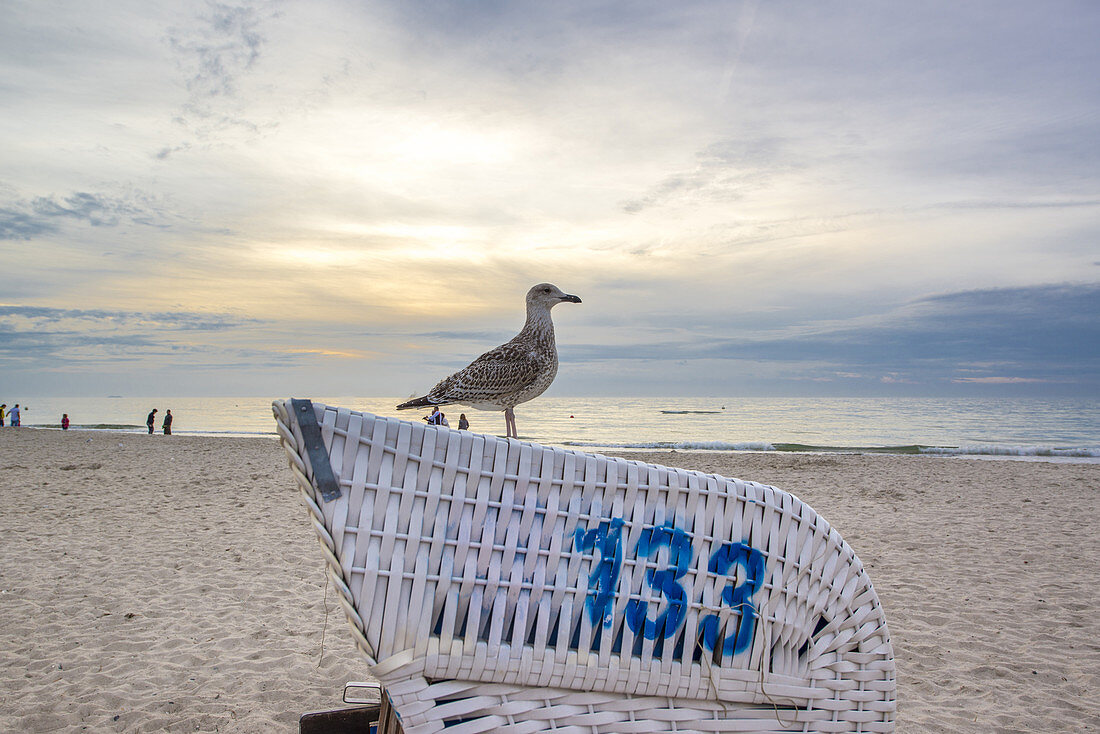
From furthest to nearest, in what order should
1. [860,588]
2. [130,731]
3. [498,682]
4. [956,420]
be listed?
1. [956,420]
2. [130,731]
3. [860,588]
4. [498,682]

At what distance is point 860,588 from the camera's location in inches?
78.4

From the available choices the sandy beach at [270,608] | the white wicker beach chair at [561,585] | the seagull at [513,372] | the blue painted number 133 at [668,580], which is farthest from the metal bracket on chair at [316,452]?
the sandy beach at [270,608]

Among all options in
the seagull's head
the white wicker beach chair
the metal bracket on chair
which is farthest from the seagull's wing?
the metal bracket on chair

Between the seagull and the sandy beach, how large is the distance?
1967 millimetres

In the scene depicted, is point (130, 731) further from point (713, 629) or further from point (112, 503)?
point (112, 503)

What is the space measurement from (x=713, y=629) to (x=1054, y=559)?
295 inches

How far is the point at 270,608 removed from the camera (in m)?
5.26

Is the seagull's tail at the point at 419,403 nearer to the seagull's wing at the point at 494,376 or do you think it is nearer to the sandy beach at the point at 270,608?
the seagull's wing at the point at 494,376

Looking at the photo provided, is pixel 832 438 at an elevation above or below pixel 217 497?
above

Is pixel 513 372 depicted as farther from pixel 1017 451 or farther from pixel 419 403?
pixel 1017 451

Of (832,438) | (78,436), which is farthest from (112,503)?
(832,438)

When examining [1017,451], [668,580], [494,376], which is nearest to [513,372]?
[494,376]

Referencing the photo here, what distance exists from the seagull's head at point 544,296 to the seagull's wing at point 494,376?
265 mm

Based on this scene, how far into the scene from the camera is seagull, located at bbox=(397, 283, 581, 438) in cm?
293
